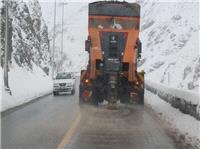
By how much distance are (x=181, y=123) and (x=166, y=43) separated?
293ft

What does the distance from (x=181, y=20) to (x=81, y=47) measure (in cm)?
4694

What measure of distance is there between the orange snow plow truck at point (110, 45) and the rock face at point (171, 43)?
111ft

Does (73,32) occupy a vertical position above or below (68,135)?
above

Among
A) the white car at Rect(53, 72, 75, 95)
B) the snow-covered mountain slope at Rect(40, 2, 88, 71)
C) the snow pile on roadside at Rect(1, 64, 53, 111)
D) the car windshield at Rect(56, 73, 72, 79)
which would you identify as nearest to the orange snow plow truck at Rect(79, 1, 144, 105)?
the snow pile on roadside at Rect(1, 64, 53, 111)

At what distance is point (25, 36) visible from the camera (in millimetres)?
67688

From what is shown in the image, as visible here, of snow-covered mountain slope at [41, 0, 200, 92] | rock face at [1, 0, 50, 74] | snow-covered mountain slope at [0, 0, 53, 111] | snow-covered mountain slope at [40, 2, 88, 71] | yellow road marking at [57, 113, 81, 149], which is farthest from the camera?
snow-covered mountain slope at [40, 2, 88, 71]

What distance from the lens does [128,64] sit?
25.5 metres

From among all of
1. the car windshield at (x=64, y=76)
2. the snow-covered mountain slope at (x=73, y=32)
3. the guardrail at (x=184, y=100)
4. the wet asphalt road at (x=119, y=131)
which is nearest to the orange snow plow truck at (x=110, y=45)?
the guardrail at (x=184, y=100)

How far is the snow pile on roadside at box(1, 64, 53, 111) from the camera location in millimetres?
27319

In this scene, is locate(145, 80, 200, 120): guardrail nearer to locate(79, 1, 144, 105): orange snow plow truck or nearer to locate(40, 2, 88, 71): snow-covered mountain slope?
locate(79, 1, 144, 105): orange snow plow truck

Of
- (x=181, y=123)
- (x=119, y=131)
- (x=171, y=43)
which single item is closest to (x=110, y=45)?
(x=181, y=123)

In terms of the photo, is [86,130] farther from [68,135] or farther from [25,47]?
[25,47]

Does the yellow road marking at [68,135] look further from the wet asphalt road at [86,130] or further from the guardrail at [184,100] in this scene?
the guardrail at [184,100]

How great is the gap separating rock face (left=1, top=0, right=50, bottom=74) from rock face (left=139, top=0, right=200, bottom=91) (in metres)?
18.0
